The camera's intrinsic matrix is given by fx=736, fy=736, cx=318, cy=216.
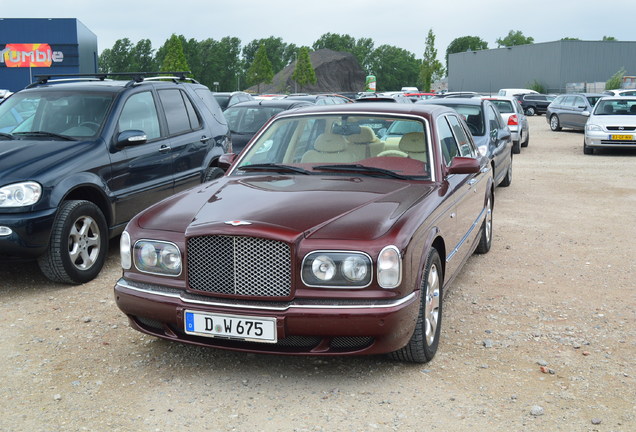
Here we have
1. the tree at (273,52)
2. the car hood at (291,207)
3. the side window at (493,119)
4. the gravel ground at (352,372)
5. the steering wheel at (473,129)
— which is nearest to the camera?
the gravel ground at (352,372)

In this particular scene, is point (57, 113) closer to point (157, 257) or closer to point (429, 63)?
point (157, 257)

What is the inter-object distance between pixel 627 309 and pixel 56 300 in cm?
457

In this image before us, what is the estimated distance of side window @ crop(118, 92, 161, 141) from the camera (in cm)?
729

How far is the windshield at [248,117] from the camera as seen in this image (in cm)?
1305

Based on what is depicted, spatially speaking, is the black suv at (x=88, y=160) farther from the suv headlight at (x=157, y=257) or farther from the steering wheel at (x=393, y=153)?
the steering wheel at (x=393, y=153)

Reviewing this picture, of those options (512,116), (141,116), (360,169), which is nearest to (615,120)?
(512,116)

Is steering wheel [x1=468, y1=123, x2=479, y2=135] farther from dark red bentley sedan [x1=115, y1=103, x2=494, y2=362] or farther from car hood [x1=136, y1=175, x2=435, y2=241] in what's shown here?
car hood [x1=136, y1=175, x2=435, y2=241]

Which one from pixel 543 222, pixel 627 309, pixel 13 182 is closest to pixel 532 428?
pixel 627 309

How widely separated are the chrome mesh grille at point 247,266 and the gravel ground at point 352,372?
0.62 metres

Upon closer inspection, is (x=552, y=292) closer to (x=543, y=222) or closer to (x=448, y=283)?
(x=448, y=283)

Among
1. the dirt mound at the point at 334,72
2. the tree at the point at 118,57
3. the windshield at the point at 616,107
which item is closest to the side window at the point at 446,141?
the windshield at the point at 616,107

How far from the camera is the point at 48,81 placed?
27.5 feet

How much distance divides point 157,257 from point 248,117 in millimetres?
9233

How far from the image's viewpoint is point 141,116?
7559mm
